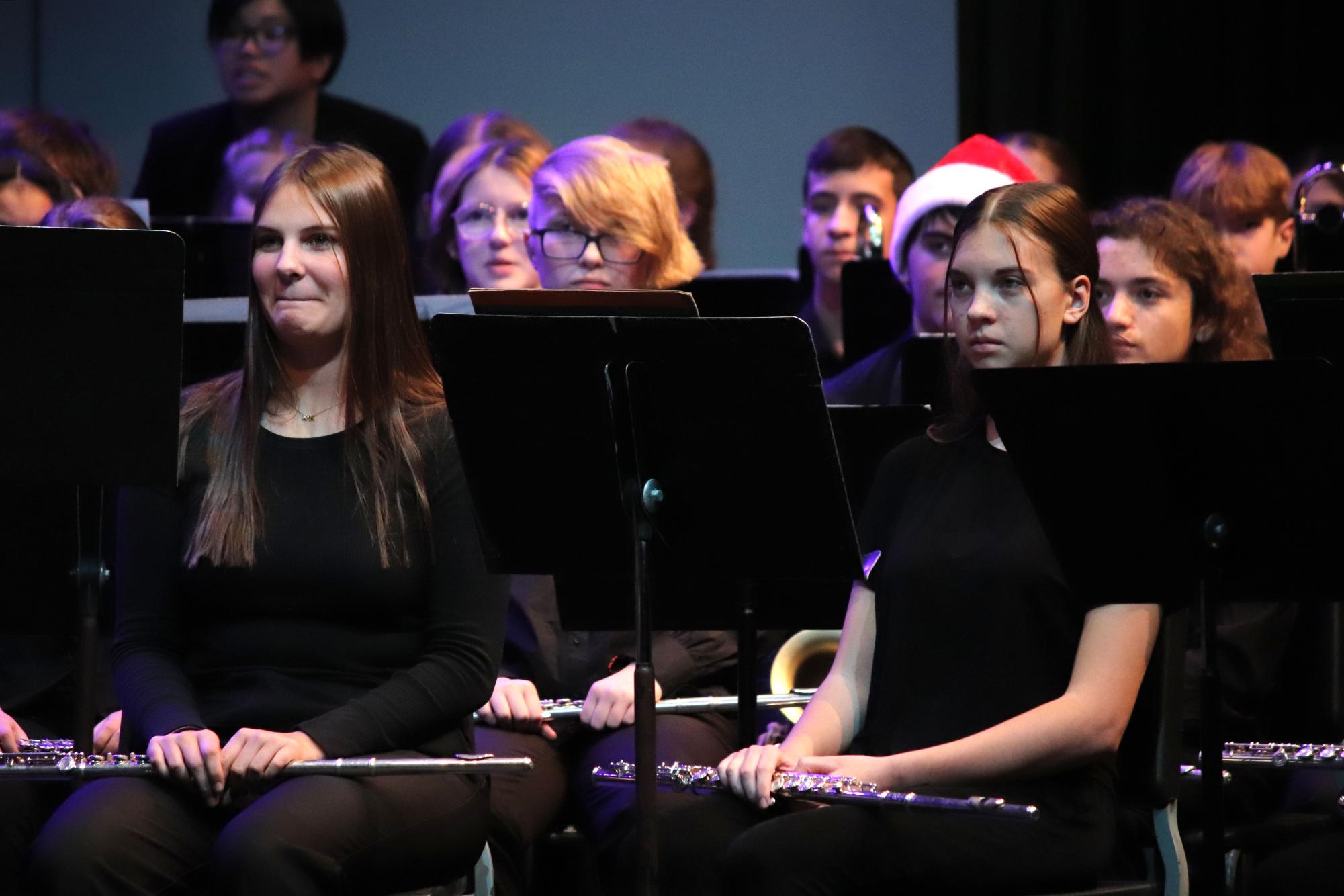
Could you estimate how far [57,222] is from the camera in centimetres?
363

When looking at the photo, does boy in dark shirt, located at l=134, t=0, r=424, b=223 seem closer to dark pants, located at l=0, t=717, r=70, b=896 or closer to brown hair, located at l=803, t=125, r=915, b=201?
brown hair, located at l=803, t=125, r=915, b=201

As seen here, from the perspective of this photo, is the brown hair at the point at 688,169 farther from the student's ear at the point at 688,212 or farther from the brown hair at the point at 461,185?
the brown hair at the point at 461,185

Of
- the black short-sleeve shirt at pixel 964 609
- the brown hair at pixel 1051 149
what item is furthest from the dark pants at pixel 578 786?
the brown hair at pixel 1051 149

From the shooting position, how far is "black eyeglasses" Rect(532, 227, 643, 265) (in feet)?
12.2

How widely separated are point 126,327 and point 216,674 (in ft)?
1.74

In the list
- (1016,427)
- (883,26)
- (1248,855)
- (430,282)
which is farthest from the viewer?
(883,26)

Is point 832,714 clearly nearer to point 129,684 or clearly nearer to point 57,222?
point 129,684

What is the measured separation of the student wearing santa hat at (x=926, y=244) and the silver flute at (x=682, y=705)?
834mm

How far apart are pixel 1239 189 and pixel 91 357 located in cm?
315

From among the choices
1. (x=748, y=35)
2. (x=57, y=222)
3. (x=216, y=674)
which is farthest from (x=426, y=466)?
(x=748, y=35)

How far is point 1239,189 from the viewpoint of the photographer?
4.56 m

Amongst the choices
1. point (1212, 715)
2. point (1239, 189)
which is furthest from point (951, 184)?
point (1212, 715)

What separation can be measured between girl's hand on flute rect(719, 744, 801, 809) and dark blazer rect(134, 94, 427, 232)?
161 inches

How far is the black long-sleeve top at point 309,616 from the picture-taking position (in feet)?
8.29
